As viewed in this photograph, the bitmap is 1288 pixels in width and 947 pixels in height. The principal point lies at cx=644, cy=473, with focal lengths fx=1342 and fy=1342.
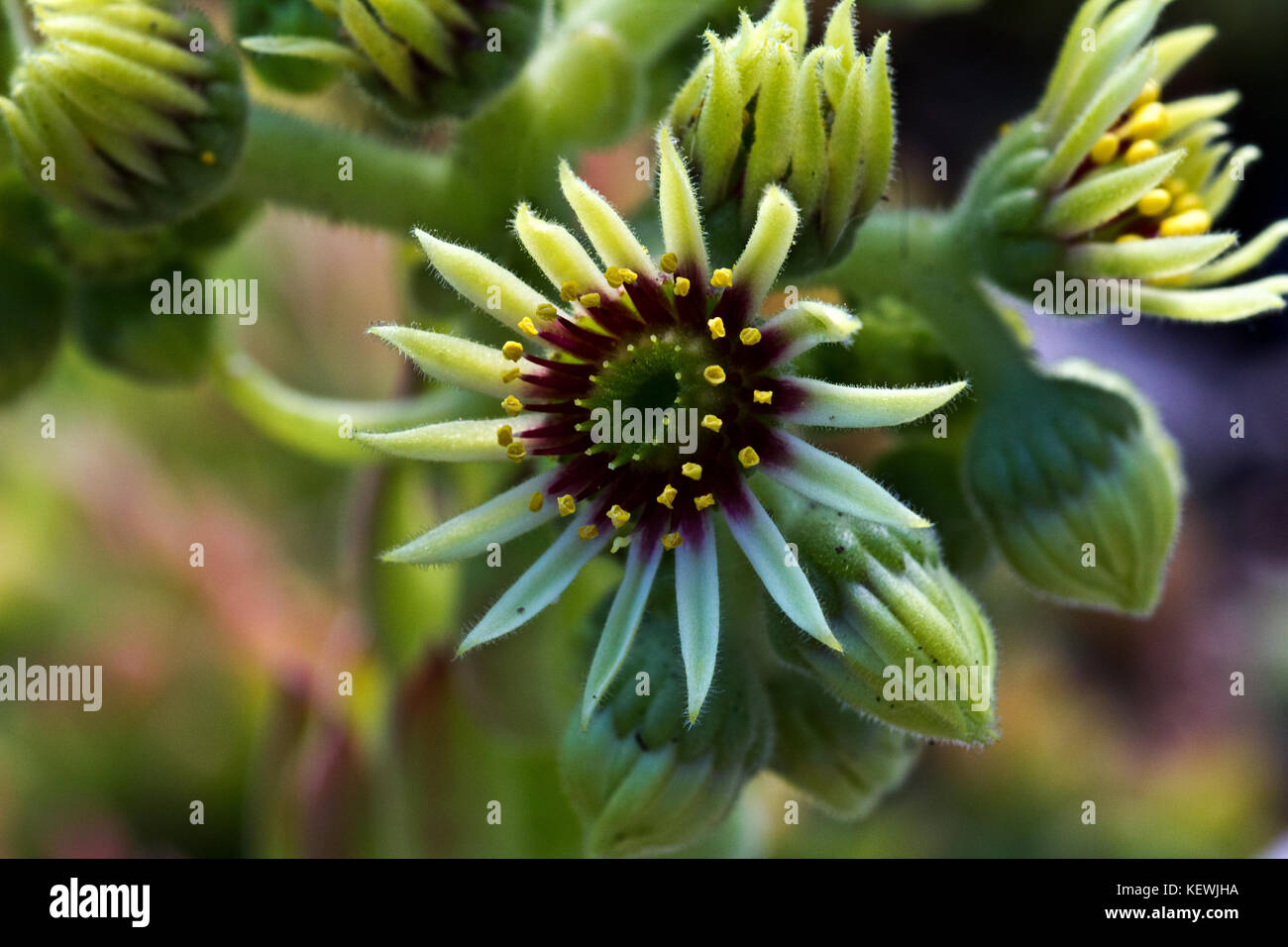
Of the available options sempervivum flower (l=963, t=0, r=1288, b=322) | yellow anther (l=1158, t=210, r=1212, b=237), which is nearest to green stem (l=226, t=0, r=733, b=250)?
sempervivum flower (l=963, t=0, r=1288, b=322)

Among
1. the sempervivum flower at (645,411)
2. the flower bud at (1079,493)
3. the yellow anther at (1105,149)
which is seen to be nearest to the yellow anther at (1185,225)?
the yellow anther at (1105,149)

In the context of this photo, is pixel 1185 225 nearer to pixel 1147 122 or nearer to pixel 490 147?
pixel 1147 122

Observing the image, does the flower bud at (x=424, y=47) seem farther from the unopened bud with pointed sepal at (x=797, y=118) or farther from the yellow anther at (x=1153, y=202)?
the yellow anther at (x=1153, y=202)

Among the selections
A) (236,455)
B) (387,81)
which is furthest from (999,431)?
(236,455)

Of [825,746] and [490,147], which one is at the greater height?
[490,147]

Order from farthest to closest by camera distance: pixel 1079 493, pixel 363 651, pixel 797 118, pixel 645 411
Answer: pixel 363 651
pixel 1079 493
pixel 645 411
pixel 797 118

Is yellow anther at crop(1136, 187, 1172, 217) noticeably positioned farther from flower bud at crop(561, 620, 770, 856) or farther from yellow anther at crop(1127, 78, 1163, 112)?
flower bud at crop(561, 620, 770, 856)

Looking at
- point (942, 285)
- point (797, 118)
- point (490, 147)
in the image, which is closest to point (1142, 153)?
point (942, 285)
